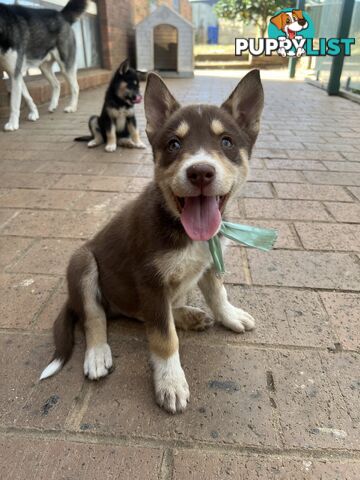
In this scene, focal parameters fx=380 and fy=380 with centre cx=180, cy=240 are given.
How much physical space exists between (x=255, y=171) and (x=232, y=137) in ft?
11.2

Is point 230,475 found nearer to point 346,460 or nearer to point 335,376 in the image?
point 346,460

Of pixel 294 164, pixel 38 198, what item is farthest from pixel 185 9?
pixel 38 198

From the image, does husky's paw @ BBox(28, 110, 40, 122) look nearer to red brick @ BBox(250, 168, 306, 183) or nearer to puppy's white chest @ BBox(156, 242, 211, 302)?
red brick @ BBox(250, 168, 306, 183)

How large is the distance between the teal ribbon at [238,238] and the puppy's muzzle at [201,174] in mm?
390

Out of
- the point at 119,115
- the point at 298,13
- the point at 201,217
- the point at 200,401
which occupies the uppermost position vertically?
the point at 298,13

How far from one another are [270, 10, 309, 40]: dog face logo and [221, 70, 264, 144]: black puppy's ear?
17580mm

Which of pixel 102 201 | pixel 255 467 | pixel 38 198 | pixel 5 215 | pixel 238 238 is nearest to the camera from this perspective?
pixel 255 467

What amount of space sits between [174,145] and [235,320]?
1222mm

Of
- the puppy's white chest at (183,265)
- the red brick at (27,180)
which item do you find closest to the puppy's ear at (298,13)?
the red brick at (27,180)

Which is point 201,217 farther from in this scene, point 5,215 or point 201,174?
point 5,215

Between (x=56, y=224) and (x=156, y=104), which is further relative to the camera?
(x=56, y=224)

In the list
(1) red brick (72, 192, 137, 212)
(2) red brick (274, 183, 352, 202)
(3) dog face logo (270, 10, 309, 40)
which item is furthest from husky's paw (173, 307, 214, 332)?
(3) dog face logo (270, 10, 309, 40)

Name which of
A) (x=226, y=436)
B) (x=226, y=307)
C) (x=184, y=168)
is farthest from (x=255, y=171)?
(x=226, y=436)

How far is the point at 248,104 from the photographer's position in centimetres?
259
